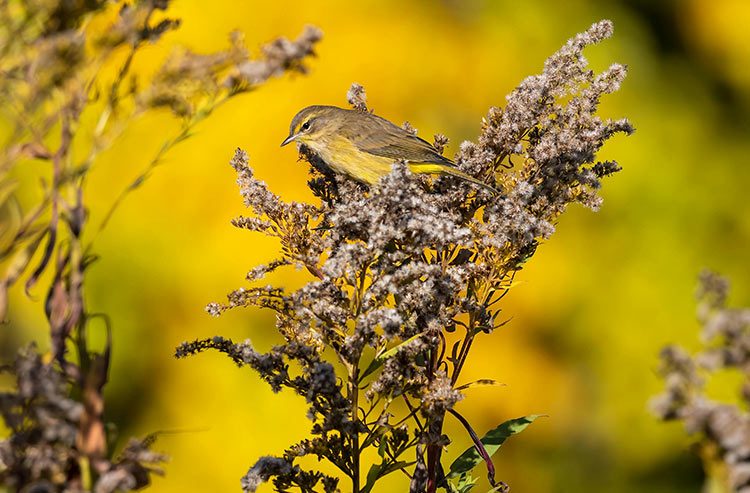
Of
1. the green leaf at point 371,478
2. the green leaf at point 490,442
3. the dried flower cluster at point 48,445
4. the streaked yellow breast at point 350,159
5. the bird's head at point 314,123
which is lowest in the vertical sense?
the dried flower cluster at point 48,445

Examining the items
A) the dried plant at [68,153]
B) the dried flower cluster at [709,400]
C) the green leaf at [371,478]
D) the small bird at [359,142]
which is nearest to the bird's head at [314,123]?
the small bird at [359,142]

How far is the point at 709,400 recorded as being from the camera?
3.94 feet

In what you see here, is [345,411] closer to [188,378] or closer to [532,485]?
[188,378]

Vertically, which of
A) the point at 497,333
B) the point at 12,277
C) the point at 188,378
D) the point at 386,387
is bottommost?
the point at 12,277

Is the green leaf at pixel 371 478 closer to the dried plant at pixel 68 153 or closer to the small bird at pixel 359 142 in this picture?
the dried plant at pixel 68 153

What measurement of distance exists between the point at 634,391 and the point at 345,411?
3.54 meters

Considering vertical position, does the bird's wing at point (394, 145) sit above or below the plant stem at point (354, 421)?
above

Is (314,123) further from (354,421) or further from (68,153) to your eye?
(68,153)

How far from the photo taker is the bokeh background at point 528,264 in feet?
14.8

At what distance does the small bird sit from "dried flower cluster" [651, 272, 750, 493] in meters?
1.74

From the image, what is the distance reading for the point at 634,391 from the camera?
511cm

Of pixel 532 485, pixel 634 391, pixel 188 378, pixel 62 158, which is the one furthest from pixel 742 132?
pixel 62 158

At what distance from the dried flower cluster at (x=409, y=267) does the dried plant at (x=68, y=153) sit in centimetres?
47

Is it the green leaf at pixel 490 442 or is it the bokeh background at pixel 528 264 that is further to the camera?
the bokeh background at pixel 528 264
